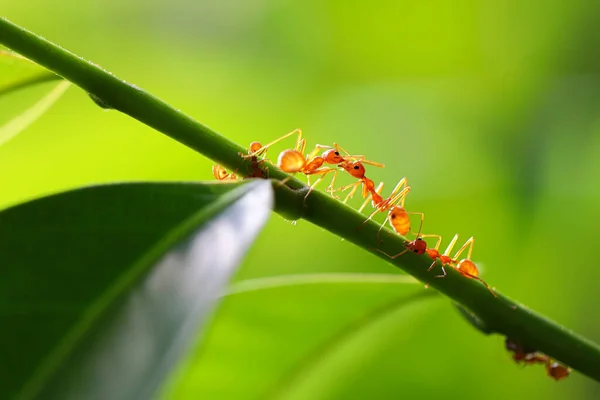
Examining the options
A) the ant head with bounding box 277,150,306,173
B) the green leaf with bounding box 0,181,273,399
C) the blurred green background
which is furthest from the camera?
the blurred green background

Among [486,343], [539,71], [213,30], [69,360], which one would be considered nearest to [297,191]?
[69,360]

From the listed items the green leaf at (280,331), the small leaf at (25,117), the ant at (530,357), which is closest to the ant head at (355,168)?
the green leaf at (280,331)

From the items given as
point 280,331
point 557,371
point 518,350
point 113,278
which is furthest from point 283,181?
point 557,371

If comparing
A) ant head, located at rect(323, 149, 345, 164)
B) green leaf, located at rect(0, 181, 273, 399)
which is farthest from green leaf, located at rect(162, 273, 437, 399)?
green leaf, located at rect(0, 181, 273, 399)

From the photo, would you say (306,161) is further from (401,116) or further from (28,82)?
(401,116)

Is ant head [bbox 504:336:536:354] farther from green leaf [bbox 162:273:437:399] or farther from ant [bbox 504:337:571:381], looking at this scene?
green leaf [bbox 162:273:437:399]

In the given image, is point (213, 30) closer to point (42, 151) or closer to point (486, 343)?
point (42, 151)
